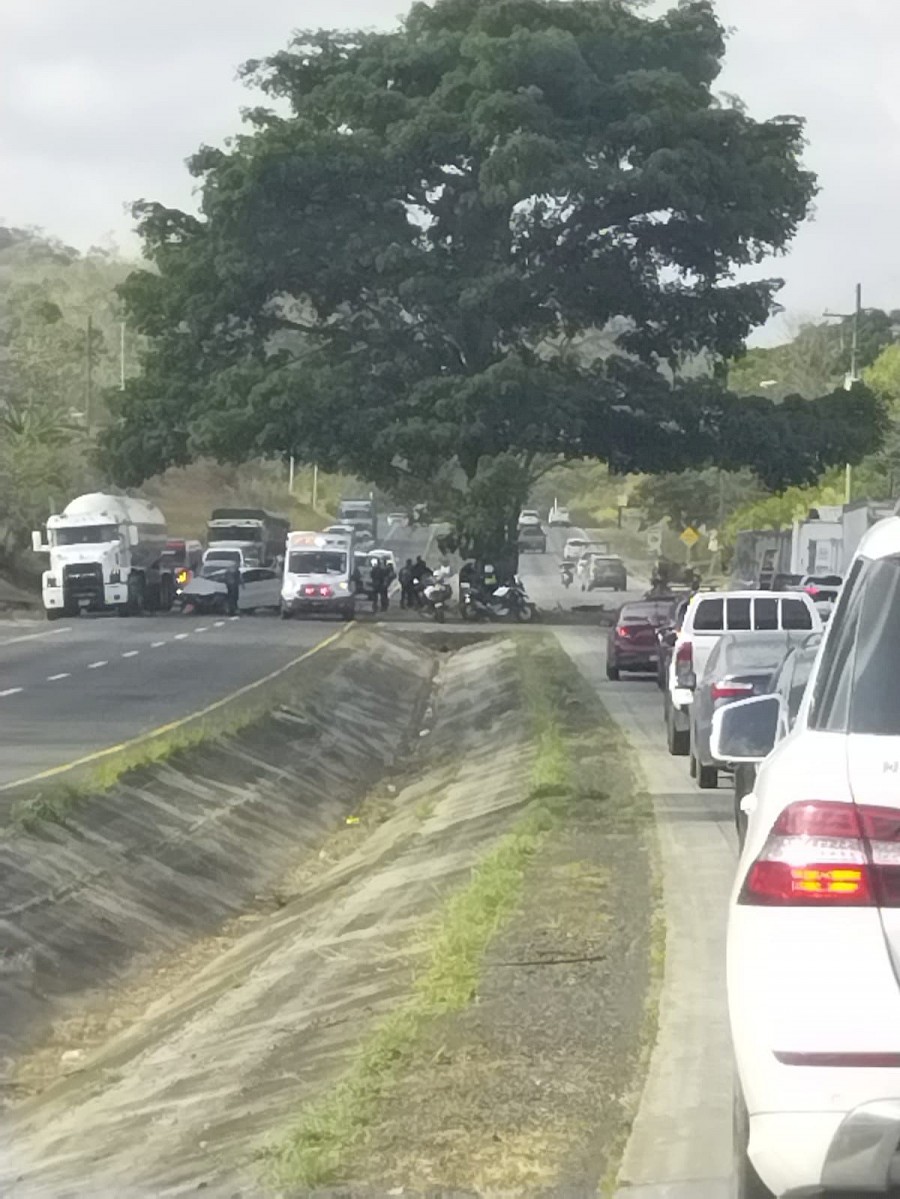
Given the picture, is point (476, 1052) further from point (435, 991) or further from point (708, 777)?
point (708, 777)

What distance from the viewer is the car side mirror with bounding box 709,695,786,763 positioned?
769 cm

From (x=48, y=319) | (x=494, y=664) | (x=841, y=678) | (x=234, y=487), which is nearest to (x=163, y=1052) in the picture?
(x=841, y=678)

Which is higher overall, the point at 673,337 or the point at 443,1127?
the point at 673,337

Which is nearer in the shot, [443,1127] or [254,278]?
[443,1127]

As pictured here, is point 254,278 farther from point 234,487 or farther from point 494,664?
point 234,487

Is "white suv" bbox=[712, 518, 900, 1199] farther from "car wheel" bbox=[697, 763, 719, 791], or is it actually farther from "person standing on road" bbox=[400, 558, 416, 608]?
"person standing on road" bbox=[400, 558, 416, 608]

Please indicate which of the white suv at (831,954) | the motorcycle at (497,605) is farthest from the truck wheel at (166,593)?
the white suv at (831,954)

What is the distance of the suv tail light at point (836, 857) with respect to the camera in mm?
5398

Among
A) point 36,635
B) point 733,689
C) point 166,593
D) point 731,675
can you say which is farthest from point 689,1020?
point 166,593

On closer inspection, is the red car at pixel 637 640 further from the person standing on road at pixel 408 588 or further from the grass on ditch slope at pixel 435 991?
the person standing on road at pixel 408 588

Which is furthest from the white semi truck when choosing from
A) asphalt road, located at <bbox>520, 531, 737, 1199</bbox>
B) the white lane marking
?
asphalt road, located at <bbox>520, 531, 737, 1199</bbox>

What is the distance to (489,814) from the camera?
2259cm

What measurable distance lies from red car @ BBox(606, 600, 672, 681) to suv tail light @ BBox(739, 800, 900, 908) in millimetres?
37290

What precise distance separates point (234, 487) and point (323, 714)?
12438 cm
